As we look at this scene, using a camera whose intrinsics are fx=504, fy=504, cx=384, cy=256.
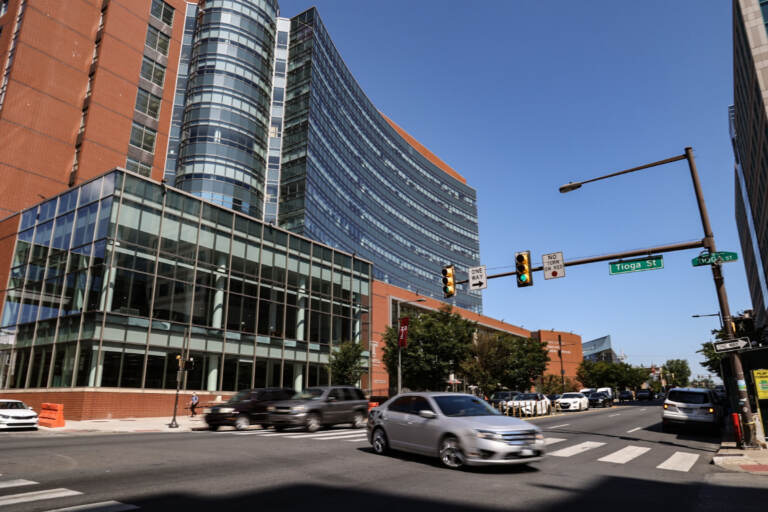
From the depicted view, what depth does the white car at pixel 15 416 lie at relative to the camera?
808 inches

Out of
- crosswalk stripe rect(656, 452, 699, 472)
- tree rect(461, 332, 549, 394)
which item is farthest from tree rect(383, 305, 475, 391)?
crosswalk stripe rect(656, 452, 699, 472)

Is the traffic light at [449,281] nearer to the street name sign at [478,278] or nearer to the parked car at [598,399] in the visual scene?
the street name sign at [478,278]

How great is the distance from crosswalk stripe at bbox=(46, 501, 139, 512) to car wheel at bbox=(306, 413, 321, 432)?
1278cm

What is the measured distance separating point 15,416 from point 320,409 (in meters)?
Result: 13.0

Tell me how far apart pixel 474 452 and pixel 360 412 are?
12364 millimetres

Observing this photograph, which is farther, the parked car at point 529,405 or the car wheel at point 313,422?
the parked car at point 529,405

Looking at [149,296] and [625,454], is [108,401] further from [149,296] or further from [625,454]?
[625,454]

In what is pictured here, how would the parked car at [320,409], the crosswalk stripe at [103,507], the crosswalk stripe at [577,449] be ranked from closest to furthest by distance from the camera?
1. the crosswalk stripe at [103,507]
2. the crosswalk stripe at [577,449]
3. the parked car at [320,409]

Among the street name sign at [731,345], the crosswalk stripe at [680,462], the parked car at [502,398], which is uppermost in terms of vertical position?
the street name sign at [731,345]

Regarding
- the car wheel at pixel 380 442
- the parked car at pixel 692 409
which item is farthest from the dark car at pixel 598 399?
the car wheel at pixel 380 442

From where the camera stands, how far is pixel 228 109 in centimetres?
5862

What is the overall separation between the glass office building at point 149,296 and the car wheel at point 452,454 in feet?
79.1

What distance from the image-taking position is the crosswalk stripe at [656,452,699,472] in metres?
10.5

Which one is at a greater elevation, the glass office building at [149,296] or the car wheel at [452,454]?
the glass office building at [149,296]
